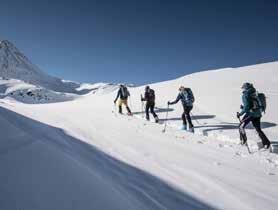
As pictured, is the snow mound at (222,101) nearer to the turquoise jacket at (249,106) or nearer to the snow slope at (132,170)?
the snow slope at (132,170)

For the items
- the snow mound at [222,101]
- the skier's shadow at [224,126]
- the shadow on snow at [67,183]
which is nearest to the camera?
the shadow on snow at [67,183]

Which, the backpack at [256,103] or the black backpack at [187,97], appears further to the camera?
the black backpack at [187,97]

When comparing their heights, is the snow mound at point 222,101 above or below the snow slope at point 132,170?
above

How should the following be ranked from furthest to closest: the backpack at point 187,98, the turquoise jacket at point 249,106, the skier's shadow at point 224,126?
the backpack at point 187,98, the skier's shadow at point 224,126, the turquoise jacket at point 249,106

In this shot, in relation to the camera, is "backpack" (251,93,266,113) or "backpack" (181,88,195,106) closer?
"backpack" (251,93,266,113)

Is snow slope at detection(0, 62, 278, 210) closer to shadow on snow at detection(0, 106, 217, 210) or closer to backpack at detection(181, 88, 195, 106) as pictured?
shadow on snow at detection(0, 106, 217, 210)

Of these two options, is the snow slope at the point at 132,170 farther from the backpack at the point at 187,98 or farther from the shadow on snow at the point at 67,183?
the backpack at the point at 187,98

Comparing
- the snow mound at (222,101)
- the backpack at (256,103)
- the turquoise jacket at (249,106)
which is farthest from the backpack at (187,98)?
the backpack at (256,103)

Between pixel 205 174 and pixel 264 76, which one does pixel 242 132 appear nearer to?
pixel 205 174

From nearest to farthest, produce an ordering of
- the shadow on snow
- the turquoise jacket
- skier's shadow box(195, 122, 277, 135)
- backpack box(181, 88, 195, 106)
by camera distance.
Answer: the shadow on snow, the turquoise jacket, skier's shadow box(195, 122, 277, 135), backpack box(181, 88, 195, 106)

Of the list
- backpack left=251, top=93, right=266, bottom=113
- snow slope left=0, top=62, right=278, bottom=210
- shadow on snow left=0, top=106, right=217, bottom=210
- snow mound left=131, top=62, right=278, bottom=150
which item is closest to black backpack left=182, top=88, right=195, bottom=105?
snow mound left=131, top=62, right=278, bottom=150

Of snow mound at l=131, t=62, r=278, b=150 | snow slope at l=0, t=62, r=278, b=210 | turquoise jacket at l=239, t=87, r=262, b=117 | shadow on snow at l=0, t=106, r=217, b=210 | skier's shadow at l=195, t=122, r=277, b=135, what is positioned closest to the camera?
shadow on snow at l=0, t=106, r=217, b=210

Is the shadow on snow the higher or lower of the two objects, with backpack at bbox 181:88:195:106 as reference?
lower

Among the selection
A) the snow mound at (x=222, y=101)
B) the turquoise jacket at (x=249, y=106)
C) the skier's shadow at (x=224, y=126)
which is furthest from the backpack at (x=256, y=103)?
the skier's shadow at (x=224, y=126)
